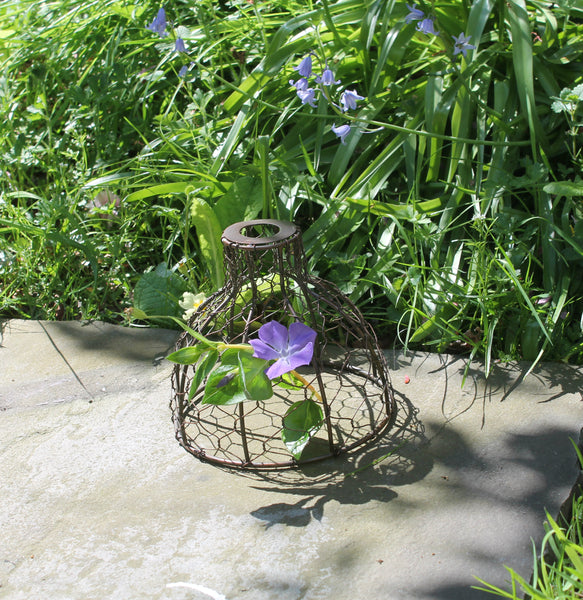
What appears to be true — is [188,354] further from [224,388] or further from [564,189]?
[564,189]

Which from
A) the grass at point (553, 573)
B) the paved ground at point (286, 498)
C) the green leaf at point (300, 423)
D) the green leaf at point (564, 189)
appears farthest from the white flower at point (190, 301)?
the grass at point (553, 573)

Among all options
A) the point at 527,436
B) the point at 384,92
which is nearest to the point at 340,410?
the point at 527,436

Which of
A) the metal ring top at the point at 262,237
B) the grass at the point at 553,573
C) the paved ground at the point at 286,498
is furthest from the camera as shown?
the metal ring top at the point at 262,237

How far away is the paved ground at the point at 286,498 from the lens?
152cm

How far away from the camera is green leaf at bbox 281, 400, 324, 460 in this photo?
1796mm

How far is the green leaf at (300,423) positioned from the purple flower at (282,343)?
0.60ft

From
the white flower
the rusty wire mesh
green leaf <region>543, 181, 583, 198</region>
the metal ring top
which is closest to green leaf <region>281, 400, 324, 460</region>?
the rusty wire mesh

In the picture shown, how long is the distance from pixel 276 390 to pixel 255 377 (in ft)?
1.82

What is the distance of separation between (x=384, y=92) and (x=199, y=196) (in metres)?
0.84

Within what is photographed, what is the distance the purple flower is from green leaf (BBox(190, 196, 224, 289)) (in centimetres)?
89

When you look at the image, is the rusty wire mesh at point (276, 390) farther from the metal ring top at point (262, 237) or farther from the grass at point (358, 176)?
the grass at point (358, 176)

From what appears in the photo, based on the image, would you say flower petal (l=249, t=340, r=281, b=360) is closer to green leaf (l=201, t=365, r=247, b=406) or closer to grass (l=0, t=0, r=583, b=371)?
green leaf (l=201, t=365, r=247, b=406)

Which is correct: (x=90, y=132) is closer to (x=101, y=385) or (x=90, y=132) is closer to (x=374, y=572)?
(x=101, y=385)

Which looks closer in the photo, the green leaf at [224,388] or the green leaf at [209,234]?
the green leaf at [224,388]
